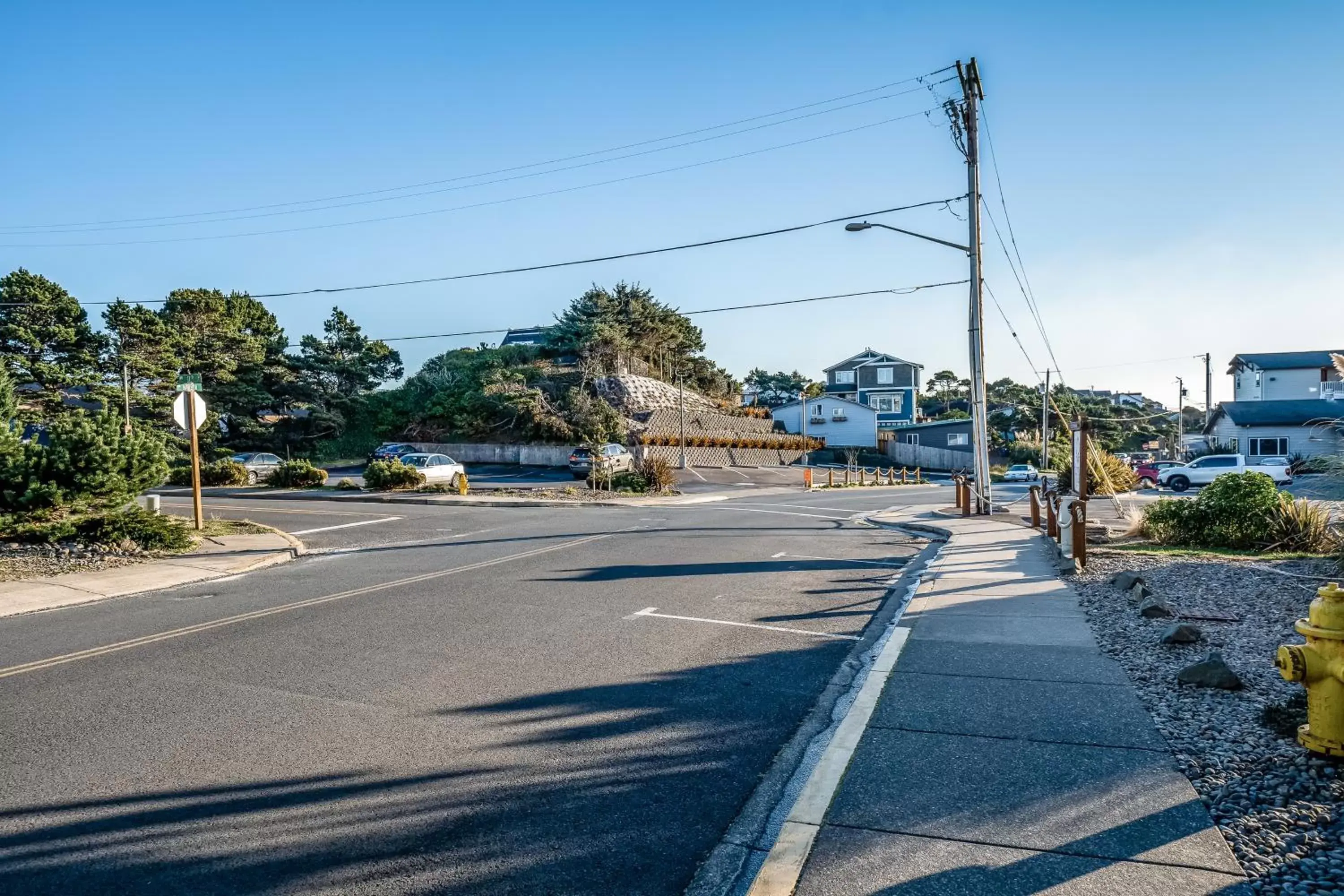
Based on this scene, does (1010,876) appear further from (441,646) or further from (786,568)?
(786,568)

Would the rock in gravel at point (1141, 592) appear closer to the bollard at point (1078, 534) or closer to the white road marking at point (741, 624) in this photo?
the bollard at point (1078, 534)

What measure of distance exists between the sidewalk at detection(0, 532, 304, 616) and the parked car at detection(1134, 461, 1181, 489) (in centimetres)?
3371

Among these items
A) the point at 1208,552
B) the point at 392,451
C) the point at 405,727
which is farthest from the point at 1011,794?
the point at 392,451

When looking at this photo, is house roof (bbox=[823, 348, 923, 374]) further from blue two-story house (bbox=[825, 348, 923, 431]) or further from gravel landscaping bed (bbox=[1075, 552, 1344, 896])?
gravel landscaping bed (bbox=[1075, 552, 1344, 896])

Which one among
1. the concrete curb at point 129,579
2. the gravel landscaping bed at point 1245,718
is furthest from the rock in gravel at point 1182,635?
the concrete curb at point 129,579

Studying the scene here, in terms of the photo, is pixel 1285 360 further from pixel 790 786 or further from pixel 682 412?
pixel 790 786

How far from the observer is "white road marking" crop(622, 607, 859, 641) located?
8188 millimetres

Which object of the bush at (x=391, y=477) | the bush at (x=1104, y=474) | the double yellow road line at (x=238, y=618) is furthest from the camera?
the bush at (x=391, y=477)

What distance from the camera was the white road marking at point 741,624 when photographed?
8.19m

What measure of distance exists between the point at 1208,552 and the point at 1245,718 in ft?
27.9

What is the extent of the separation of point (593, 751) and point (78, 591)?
9.06 m

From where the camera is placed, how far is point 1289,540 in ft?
40.9

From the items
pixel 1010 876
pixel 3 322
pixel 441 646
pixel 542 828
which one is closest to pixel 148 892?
pixel 542 828

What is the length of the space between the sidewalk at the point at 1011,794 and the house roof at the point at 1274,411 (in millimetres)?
51183
